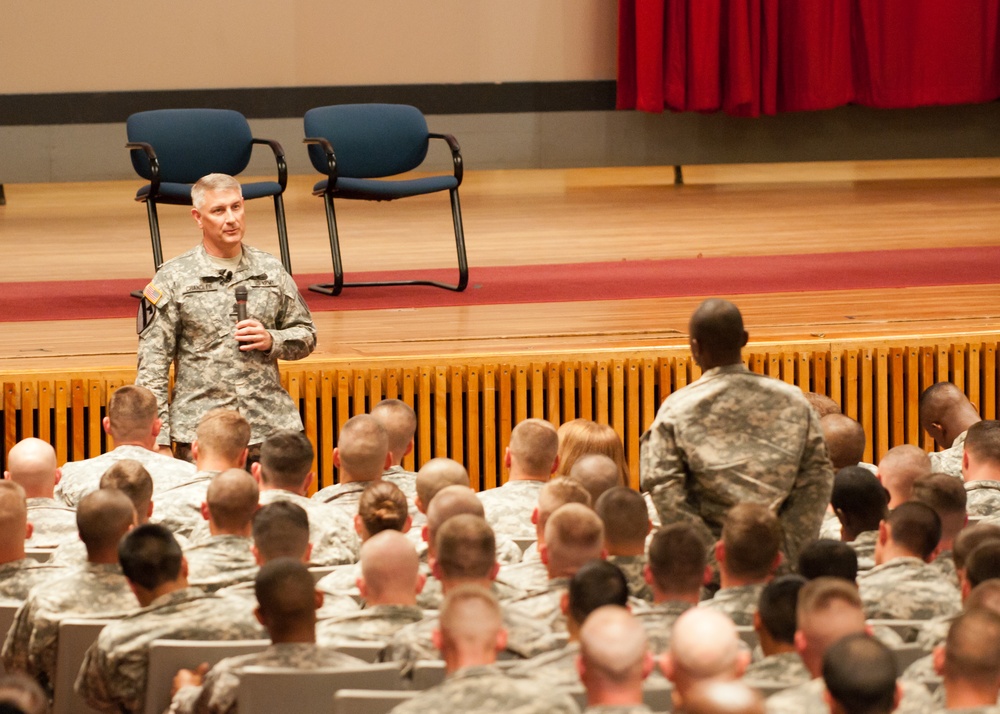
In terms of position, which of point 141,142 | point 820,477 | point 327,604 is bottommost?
point 327,604

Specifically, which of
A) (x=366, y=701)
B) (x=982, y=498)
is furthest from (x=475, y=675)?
(x=982, y=498)

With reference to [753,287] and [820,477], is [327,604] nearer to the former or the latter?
[820,477]

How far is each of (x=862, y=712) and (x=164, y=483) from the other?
250 cm

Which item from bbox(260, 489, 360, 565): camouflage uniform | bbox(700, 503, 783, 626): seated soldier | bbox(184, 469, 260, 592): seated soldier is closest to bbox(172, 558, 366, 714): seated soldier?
bbox(184, 469, 260, 592): seated soldier

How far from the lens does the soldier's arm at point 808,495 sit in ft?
11.3

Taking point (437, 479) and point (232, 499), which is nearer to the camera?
point (232, 499)

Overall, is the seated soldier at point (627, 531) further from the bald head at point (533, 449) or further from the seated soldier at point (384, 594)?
the bald head at point (533, 449)

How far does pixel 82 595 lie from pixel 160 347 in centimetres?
147

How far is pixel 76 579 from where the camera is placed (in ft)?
10.3

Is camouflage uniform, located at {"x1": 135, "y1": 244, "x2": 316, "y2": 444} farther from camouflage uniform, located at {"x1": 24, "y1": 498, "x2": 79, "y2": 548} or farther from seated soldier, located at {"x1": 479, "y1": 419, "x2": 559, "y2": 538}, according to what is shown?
seated soldier, located at {"x1": 479, "y1": 419, "x2": 559, "y2": 538}

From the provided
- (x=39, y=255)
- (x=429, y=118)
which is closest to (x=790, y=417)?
(x=39, y=255)

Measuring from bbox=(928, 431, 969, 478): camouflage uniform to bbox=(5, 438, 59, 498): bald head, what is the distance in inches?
101

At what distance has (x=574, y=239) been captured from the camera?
26.5 ft

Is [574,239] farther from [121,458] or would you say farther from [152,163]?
[121,458]
